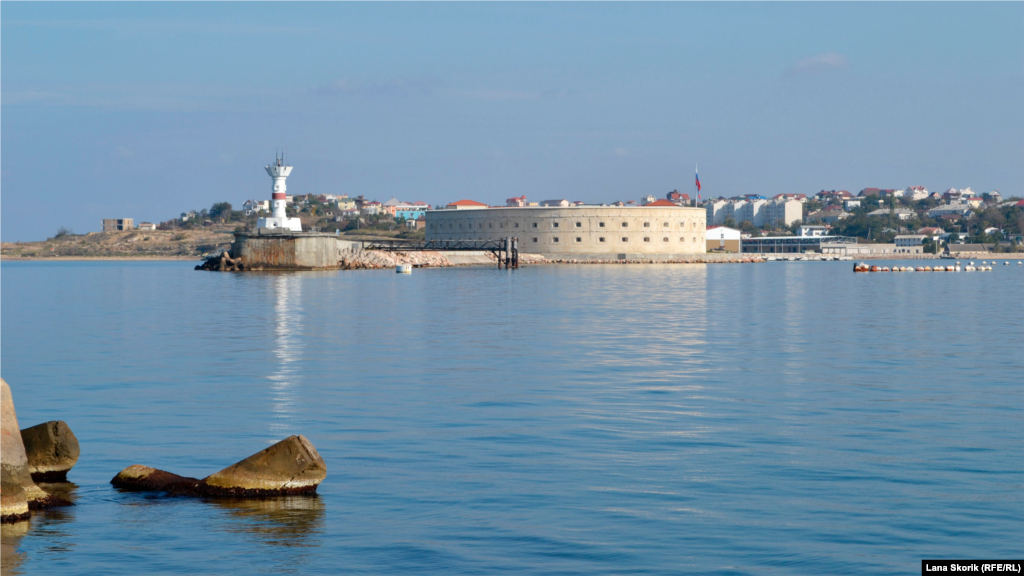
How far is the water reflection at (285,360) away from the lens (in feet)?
38.3

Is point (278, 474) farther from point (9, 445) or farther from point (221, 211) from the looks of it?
point (221, 211)

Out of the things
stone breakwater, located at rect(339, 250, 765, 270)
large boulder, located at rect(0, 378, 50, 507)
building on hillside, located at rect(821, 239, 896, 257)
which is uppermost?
building on hillside, located at rect(821, 239, 896, 257)

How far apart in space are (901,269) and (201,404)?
73337 mm

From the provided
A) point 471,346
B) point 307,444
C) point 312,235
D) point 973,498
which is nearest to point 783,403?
point 973,498

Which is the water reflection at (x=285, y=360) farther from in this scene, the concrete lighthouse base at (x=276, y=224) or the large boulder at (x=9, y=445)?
the concrete lighthouse base at (x=276, y=224)

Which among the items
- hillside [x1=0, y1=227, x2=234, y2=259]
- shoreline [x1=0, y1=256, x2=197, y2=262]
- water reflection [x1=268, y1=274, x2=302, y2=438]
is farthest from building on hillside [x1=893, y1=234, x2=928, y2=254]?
water reflection [x1=268, y1=274, x2=302, y2=438]

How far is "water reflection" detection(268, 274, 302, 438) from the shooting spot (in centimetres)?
1167

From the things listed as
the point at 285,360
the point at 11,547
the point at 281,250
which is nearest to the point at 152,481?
the point at 11,547

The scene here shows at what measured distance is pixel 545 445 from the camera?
10047mm

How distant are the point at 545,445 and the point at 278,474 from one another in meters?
2.87

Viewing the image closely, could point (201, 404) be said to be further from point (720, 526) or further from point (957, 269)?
point (957, 269)

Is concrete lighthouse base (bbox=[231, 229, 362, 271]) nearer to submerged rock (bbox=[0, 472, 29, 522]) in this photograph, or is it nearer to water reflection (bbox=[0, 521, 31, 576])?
submerged rock (bbox=[0, 472, 29, 522])

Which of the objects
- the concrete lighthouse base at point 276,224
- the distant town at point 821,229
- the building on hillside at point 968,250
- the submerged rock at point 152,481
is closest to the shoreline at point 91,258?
the distant town at point 821,229

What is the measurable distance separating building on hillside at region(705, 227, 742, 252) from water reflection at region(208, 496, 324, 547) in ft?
408
